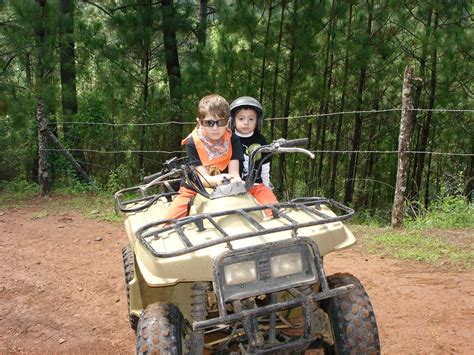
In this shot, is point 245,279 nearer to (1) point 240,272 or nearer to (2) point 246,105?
(1) point 240,272

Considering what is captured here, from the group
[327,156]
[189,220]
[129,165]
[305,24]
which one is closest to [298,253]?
[189,220]

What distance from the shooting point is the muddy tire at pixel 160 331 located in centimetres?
207

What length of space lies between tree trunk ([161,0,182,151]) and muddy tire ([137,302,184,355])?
23.9 ft

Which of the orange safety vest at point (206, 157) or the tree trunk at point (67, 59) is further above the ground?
the tree trunk at point (67, 59)

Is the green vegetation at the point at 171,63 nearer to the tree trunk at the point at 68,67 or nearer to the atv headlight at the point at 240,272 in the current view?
the tree trunk at the point at 68,67

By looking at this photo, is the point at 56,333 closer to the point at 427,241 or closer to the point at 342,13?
the point at 427,241

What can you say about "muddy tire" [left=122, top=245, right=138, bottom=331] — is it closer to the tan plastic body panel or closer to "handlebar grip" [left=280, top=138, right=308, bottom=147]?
the tan plastic body panel

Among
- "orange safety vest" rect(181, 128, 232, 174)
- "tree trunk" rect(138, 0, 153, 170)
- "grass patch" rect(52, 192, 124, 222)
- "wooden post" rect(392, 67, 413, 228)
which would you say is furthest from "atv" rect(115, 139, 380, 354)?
"tree trunk" rect(138, 0, 153, 170)

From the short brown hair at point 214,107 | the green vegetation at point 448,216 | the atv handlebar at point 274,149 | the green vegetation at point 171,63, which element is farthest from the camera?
the green vegetation at point 171,63

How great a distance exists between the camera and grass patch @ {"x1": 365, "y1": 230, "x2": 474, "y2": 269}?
4.50 m

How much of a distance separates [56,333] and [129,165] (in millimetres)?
6387

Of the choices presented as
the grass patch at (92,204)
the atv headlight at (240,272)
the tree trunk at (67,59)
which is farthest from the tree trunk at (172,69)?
the atv headlight at (240,272)

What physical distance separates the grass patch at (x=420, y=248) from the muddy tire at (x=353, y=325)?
94.9 inches

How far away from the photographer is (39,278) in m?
4.45
